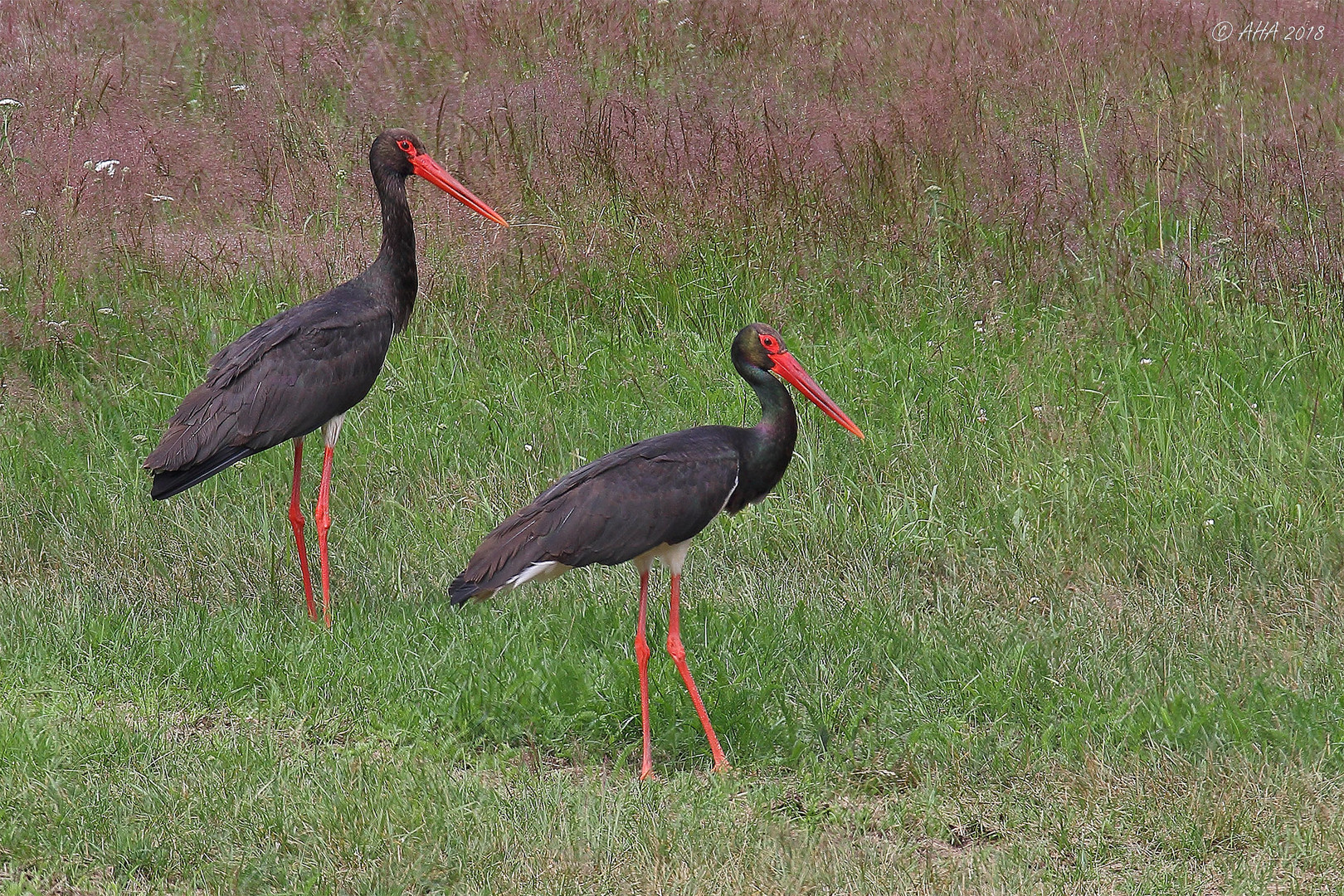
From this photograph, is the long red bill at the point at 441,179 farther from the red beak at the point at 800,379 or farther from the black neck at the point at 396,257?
the red beak at the point at 800,379

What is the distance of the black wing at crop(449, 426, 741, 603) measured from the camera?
409cm

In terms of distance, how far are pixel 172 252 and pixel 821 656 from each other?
4.37 metres

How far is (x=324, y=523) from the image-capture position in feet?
17.7

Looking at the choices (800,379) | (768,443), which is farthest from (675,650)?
(800,379)

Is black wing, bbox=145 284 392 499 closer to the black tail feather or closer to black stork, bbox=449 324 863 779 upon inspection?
the black tail feather

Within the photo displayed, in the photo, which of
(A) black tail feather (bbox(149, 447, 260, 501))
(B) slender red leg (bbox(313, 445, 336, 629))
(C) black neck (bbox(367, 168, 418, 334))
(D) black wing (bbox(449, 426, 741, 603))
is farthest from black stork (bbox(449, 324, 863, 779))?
(C) black neck (bbox(367, 168, 418, 334))

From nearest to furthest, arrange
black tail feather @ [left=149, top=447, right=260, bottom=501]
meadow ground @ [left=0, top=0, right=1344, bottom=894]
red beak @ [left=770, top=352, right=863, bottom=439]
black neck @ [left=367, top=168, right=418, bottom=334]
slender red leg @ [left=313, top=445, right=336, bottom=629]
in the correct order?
1. meadow ground @ [left=0, top=0, right=1344, bottom=894]
2. red beak @ [left=770, top=352, right=863, bottom=439]
3. black tail feather @ [left=149, top=447, right=260, bottom=501]
4. slender red leg @ [left=313, top=445, right=336, bottom=629]
5. black neck @ [left=367, top=168, right=418, bottom=334]

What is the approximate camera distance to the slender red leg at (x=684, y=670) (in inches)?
159

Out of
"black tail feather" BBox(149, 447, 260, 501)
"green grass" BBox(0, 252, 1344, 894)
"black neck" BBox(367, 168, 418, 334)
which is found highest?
"black neck" BBox(367, 168, 418, 334)

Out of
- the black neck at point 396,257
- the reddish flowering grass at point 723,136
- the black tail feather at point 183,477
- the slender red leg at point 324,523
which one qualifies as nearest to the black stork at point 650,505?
the slender red leg at point 324,523

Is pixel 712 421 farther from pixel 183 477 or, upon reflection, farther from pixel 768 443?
pixel 183 477

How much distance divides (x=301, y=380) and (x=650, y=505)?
1.72 m

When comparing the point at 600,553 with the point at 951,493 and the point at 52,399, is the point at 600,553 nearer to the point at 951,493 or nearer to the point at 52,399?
the point at 951,493

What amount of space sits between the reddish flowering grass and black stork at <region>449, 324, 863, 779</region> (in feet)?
8.36
